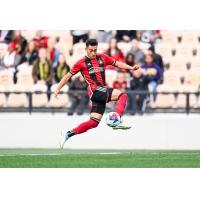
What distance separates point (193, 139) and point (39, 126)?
417 centimetres

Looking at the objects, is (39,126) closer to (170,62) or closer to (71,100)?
(71,100)

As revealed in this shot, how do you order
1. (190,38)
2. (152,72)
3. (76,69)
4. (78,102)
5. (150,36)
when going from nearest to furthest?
(76,69)
(78,102)
(152,72)
(150,36)
(190,38)

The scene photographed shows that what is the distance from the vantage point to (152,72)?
2789cm

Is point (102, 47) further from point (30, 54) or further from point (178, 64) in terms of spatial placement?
point (178, 64)

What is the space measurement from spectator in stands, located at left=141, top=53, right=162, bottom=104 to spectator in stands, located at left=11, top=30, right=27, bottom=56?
139 inches

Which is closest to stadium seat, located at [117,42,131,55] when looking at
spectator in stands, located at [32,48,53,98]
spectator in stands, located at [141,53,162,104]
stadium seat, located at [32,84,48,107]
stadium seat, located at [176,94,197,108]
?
spectator in stands, located at [141,53,162,104]

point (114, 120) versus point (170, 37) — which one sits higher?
point (170, 37)

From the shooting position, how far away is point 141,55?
28594mm

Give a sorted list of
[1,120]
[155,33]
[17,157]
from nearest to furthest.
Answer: [17,157]
[1,120]
[155,33]

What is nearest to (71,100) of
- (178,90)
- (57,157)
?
(178,90)

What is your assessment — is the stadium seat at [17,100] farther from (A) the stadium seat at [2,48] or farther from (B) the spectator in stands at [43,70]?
(A) the stadium seat at [2,48]

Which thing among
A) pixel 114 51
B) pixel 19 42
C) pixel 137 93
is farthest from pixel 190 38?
pixel 19 42

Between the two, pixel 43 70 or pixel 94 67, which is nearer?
pixel 94 67

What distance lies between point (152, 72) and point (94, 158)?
227 inches
